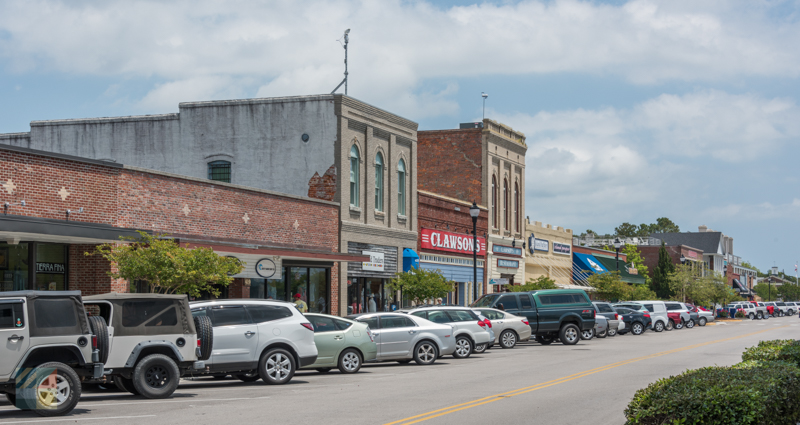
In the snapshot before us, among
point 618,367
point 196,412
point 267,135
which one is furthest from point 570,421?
point 267,135

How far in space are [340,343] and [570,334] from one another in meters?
14.5

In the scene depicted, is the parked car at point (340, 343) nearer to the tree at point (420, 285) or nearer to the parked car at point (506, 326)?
the parked car at point (506, 326)

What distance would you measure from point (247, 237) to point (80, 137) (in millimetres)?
11983

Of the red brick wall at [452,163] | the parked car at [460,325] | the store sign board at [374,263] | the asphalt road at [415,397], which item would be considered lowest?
the asphalt road at [415,397]

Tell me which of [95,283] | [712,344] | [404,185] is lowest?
[712,344]

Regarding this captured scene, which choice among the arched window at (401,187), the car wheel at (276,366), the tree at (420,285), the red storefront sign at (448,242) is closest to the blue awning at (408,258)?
the red storefront sign at (448,242)

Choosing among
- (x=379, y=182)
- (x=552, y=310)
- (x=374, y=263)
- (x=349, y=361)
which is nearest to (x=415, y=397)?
(x=349, y=361)

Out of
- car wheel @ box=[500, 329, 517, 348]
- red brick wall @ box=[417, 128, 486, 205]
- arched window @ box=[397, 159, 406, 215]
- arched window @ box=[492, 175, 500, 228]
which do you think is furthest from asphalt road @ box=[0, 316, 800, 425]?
arched window @ box=[492, 175, 500, 228]

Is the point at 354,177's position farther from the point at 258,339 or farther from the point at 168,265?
the point at 258,339

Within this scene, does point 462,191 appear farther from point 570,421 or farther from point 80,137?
point 570,421

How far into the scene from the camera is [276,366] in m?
17.3

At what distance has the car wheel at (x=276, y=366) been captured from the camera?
17141 mm

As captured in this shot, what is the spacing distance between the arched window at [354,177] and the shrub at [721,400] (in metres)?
26.6

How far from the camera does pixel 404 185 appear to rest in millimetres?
40438
